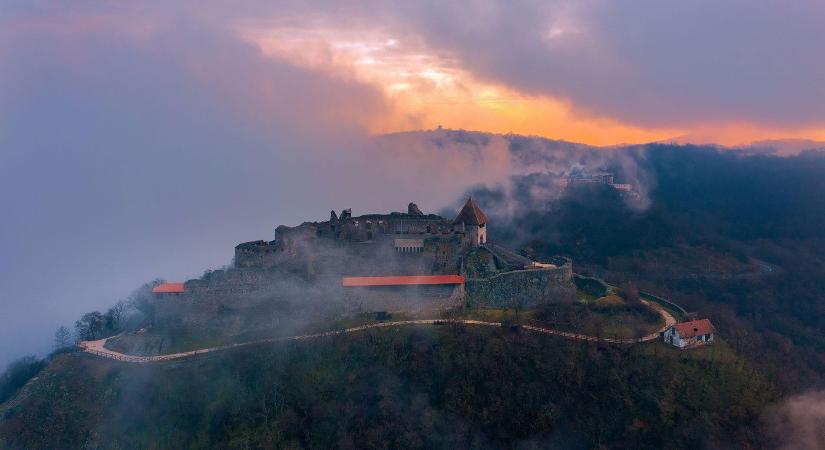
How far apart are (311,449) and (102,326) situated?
20.3m

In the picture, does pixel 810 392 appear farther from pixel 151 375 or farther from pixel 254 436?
pixel 151 375

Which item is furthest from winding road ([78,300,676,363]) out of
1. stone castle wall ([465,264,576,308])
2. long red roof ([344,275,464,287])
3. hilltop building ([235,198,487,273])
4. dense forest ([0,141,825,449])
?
hilltop building ([235,198,487,273])

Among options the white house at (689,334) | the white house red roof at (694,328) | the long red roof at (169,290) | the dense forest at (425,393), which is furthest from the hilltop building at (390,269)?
the white house red roof at (694,328)

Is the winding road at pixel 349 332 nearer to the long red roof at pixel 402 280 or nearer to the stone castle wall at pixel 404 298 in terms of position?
the stone castle wall at pixel 404 298

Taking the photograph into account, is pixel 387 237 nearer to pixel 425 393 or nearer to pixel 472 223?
pixel 472 223

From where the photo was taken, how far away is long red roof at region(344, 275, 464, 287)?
40.4 meters

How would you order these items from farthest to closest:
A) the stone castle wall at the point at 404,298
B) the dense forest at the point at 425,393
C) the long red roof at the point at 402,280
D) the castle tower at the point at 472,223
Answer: the castle tower at the point at 472,223 < the stone castle wall at the point at 404,298 < the long red roof at the point at 402,280 < the dense forest at the point at 425,393

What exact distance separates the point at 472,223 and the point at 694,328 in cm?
1576

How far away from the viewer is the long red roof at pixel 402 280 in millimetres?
40406

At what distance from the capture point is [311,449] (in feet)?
102

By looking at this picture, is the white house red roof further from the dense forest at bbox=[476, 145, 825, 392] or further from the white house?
the dense forest at bbox=[476, 145, 825, 392]

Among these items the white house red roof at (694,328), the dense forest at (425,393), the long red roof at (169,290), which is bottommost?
the dense forest at (425,393)

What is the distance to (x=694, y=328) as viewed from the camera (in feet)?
Answer: 121

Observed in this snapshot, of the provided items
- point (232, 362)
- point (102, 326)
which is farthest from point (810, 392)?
point (102, 326)
